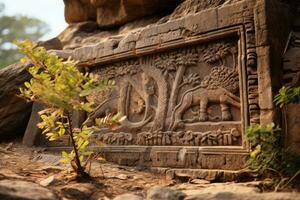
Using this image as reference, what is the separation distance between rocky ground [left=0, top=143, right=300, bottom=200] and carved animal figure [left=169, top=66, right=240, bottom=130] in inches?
38.1

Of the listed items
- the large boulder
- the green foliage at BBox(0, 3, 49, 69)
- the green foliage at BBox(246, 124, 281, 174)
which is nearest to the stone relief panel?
the green foliage at BBox(246, 124, 281, 174)

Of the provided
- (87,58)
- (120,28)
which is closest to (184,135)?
(87,58)

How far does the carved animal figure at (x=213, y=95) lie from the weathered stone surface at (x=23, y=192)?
2.33 meters

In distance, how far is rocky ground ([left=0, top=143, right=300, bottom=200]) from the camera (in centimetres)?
264

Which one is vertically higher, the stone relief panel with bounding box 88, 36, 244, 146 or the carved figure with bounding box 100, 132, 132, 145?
the stone relief panel with bounding box 88, 36, 244, 146

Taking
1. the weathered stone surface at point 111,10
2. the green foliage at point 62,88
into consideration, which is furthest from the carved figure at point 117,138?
the weathered stone surface at point 111,10

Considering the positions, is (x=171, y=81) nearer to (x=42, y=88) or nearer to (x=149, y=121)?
(x=149, y=121)

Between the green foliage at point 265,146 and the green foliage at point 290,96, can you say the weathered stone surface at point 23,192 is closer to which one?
the green foliage at point 265,146

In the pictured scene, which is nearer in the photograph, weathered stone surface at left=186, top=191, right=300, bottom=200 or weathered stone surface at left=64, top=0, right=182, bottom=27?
weathered stone surface at left=186, top=191, right=300, bottom=200

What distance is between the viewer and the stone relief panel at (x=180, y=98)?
414 centimetres

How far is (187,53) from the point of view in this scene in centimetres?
466

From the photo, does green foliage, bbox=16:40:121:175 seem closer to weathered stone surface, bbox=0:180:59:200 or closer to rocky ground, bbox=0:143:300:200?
rocky ground, bbox=0:143:300:200

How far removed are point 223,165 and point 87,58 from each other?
340 cm

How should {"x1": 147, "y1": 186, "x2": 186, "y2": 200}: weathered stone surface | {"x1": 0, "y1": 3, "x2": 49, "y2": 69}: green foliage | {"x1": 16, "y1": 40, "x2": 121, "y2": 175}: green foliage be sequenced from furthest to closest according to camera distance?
{"x1": 0, "y1": 3, "x2": 49, "y2": 69}: green foliage → {"x1": 16, "y1": 40, "x2": 121, "y2": 175}: green foliage → {"x1": 147, "y1": 186, "x2": 186, "y2": 200}: weathered stone surface
